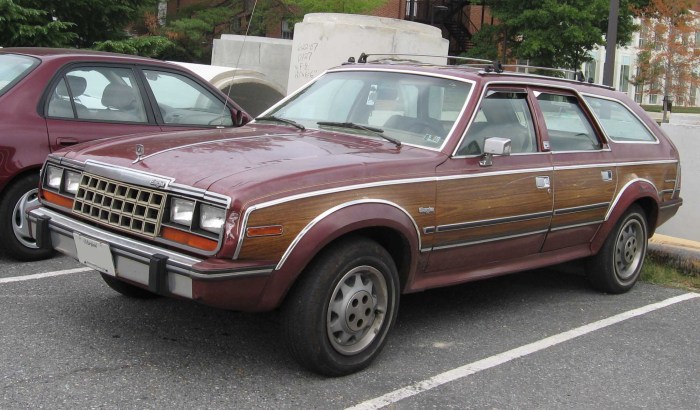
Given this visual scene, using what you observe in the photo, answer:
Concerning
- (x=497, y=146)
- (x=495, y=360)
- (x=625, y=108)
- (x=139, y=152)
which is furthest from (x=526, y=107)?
(x=139, y=152)

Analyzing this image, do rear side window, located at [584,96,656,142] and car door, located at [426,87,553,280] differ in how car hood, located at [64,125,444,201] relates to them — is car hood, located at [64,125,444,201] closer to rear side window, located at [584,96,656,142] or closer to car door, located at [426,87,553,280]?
car door, located at [426,87,553,280]

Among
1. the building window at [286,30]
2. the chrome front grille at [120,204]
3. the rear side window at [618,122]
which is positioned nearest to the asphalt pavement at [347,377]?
the chrome front grille at [120,204]

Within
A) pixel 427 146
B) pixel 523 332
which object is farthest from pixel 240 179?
pixel 523 332

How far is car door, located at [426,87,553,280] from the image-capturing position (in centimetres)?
457

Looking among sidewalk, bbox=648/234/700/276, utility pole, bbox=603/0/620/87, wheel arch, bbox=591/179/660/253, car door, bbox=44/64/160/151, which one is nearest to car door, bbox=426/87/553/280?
wheel arch, bbox=591/179/660/253

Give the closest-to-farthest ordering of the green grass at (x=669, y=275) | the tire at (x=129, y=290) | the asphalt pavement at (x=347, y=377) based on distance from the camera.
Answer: the asphalt pavement at (x=347, y=377), the tire at (x=129, y=290), the green grass at (x=669, y=275)

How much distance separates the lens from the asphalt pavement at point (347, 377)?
381 centimetres

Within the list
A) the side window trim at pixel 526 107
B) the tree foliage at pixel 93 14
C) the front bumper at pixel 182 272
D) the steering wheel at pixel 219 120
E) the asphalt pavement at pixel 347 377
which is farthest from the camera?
the tree foliage at pixel 93 14

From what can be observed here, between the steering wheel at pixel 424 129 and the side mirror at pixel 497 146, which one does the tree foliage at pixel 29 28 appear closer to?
the steering wheel at pixel 424 129

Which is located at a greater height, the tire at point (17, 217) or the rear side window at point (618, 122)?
the rear side window at point (618, 122)

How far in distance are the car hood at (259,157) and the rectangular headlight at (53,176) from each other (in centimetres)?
12

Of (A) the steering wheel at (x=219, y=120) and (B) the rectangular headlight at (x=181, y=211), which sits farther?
(A) the steering wheel at (x=219, y=120)

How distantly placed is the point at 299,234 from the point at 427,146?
50.1 inches

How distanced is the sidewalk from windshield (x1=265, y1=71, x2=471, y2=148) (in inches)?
121
